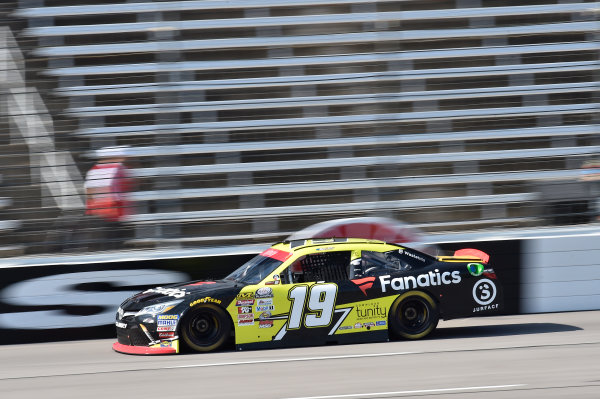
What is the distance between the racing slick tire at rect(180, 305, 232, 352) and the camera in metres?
8.21

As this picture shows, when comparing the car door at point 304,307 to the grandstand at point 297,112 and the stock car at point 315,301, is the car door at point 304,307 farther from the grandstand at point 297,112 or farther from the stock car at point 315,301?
the grandstand at point 297,112

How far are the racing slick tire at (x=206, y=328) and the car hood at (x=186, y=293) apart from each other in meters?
0.16

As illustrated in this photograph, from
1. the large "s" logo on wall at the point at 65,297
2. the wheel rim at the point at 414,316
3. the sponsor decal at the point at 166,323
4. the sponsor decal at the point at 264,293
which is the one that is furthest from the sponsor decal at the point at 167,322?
the wheel rim at the point at 414,316

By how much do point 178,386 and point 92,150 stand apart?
5667 millimetres

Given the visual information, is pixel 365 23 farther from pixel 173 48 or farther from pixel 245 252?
pixel 245 252

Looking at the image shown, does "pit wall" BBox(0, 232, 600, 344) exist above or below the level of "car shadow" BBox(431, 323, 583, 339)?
above

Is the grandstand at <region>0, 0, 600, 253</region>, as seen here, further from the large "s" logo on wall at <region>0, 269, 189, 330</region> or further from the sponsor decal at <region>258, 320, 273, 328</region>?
the sponsor decal at <region>258, 320, 273, 328</region>

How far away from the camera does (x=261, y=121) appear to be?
45.4 feet

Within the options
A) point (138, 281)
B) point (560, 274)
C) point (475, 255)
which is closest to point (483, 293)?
point (475, 255)

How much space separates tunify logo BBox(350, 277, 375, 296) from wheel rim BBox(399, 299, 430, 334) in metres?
0.46

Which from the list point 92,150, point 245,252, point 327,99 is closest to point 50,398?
point 245,252

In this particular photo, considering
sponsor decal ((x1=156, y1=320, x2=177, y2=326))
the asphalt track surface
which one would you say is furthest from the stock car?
the asphalt track surface

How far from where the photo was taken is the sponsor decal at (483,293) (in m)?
8.84

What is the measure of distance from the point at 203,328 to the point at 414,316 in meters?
2.30
